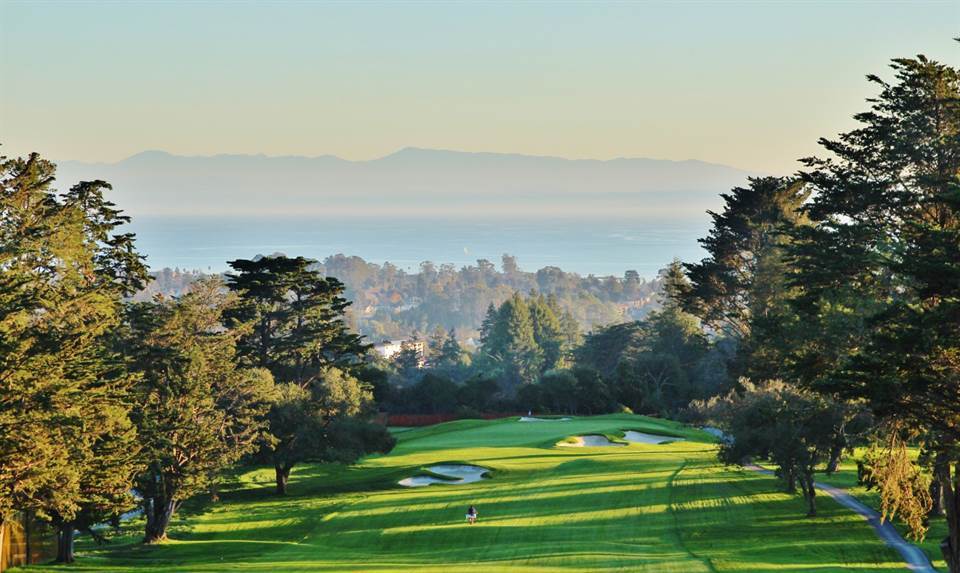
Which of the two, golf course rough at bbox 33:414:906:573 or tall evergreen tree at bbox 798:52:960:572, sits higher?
tall evergreen tree at bbox 798:52:960:572

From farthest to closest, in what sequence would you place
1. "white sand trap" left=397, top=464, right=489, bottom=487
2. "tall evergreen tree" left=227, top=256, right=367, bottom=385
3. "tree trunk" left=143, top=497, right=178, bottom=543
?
"tall evergreen tree" left=227, top=256, right=367, bottom=385 → "white sand trap" left=397, top=464, right=489, bottom=487 → "tree trunk" left=143, top=497, right=178, bottom=543

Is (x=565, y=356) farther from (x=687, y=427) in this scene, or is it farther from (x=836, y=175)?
(x=836, y=175)

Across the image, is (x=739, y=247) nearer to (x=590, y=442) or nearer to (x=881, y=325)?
(x=590, y=442)

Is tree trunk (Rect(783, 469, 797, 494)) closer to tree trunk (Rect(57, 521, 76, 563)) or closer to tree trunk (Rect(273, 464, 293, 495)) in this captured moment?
tree trunk (Rect(273, 464, 293, 495))

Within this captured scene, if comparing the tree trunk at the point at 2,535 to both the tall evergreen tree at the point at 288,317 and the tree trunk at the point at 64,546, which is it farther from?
the tall evergreen tree at the point at 288,317

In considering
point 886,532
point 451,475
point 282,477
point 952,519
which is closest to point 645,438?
point 451,475

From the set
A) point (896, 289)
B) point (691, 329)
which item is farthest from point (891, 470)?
point (691, 329)

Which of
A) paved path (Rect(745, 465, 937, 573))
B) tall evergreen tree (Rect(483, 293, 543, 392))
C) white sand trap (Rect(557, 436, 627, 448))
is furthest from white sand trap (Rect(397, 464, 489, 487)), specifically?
tall evergreen tree (Rect(483, 293, 543, 392))
